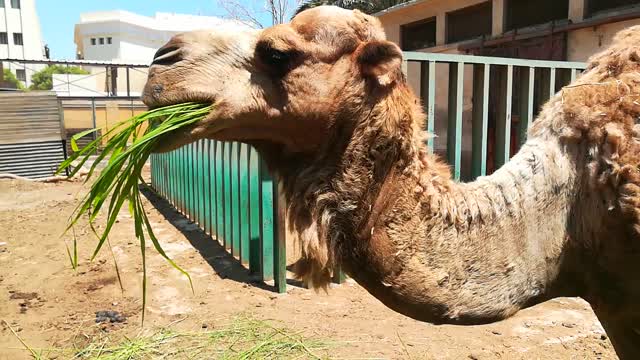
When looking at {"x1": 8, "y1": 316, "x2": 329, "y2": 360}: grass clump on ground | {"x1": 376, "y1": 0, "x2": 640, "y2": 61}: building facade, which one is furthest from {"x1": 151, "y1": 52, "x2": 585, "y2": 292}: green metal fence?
{"x1": 376, "y1": 0, "x2": 640, "y2": 61}: building facade

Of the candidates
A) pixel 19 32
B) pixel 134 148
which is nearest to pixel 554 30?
pixel 134 148

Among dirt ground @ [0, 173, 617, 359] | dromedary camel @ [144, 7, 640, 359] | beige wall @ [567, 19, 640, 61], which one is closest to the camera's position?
dromedary camel @ [144, 7, 640, 359]

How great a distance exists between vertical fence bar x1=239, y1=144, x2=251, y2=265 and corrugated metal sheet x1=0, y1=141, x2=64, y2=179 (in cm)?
1148

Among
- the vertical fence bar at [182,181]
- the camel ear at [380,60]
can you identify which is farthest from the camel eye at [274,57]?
the vertical fence bar at [182,181]

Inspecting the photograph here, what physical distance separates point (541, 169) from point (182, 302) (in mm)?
4225

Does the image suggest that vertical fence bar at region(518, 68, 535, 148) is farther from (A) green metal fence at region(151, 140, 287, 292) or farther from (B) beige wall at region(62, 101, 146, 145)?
(B) beige wall at region(62, 101, 146, 145)

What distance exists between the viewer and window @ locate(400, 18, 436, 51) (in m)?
13.6

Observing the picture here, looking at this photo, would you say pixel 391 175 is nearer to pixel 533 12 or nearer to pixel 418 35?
pixel 533 12

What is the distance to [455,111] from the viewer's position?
18.2 feet

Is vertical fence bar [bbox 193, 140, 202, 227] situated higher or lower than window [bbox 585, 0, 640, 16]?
lower

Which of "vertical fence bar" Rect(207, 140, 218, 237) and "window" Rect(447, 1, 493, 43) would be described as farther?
"window" Rect(447, 1, 493, 43)

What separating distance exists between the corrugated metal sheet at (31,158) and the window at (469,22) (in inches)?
452

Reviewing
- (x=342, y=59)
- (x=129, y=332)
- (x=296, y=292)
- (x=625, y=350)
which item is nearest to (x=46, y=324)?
(x=129, y=332)

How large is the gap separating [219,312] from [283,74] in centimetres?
371
